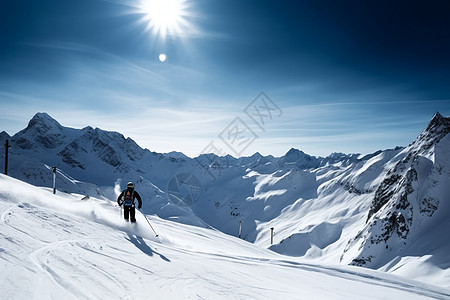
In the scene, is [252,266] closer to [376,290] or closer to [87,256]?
[376,290]

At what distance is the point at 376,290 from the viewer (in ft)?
24.6

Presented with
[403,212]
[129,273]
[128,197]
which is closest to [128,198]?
[128,197]

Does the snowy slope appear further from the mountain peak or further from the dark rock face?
the mountain peak

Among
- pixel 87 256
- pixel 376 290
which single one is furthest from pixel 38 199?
pixel 376 290

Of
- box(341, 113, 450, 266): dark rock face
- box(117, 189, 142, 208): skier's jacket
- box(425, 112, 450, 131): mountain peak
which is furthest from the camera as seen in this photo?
box(425, 112, 450, 131): mountain peak

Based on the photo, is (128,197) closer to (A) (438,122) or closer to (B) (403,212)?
(B) (403,212)

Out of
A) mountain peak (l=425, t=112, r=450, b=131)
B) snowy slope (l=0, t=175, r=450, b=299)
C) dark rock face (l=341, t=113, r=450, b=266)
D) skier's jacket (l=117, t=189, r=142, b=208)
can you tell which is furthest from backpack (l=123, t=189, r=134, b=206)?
mountain peak (l=425, t=112, r=450, b=131)

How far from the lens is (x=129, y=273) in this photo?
5.52 metres

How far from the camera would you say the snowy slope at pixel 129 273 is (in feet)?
14.1

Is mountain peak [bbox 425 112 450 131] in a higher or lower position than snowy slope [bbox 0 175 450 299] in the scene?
higher

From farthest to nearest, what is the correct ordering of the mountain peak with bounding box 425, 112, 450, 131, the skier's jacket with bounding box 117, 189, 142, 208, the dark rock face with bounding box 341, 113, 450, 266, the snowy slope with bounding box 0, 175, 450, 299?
the mountain peak with bounding box 425, 112, 450, 131, the dark rock face with bounding box 341, 113, 450, 266, the skier's jacket with bounding box 117, 189, 142, 208, the snowy slope with bounding box 0, 175, 450, 299

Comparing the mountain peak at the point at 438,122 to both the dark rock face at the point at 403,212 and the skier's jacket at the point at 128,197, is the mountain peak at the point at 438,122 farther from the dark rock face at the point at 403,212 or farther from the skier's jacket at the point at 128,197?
the skier's jacket at the point at 128,197

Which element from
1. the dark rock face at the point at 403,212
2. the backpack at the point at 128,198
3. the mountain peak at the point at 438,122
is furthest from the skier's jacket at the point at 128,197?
the mountain peak at the point at 438,122

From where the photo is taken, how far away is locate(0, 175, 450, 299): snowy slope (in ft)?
14.1
